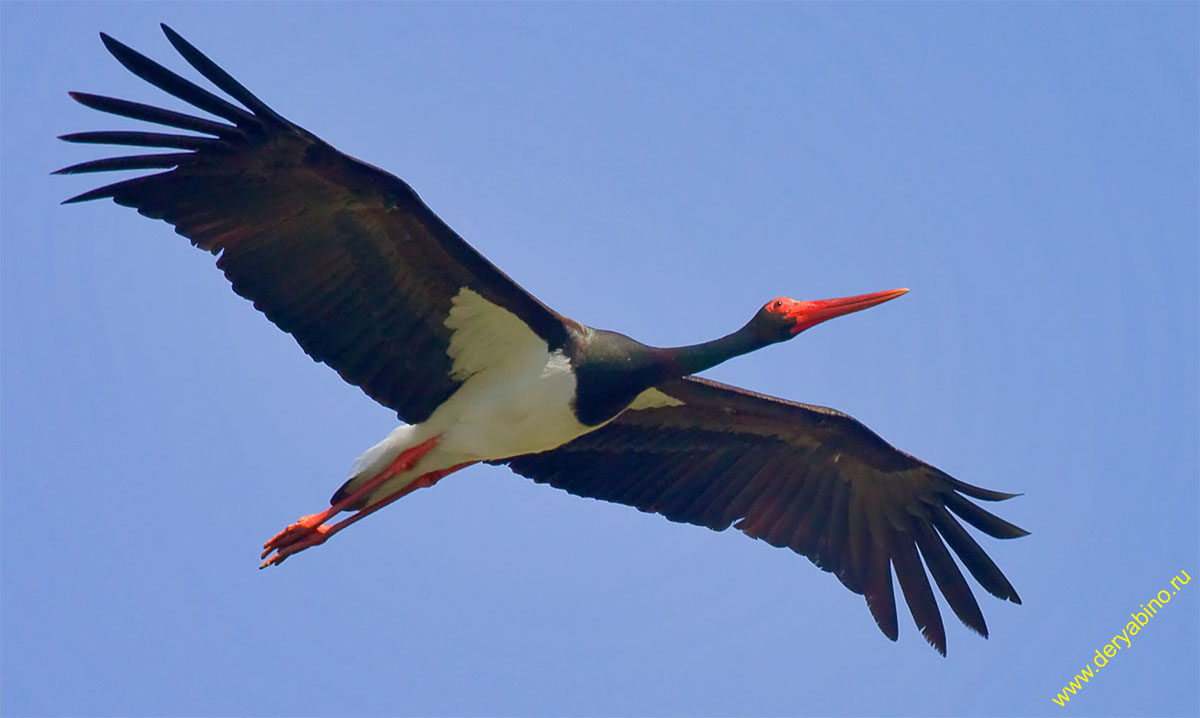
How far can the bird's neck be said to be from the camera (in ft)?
40.3

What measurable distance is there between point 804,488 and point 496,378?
3.18 m

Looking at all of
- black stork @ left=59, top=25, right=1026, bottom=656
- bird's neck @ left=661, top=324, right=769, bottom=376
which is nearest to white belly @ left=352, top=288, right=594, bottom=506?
black stork @ left=59, top=25, right=1026, bottom=656

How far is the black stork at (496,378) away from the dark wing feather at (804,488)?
0.02 metres

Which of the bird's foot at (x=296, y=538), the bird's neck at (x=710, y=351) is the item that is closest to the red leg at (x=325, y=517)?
the bird's foot at (x=296, y=538)

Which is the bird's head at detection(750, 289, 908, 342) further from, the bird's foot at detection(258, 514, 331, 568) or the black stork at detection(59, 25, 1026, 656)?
the bird's foot at detection(258, 514, 331, 568)

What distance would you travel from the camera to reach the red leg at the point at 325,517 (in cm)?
1231

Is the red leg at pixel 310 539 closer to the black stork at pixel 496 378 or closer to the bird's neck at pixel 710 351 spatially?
the black stork at pixel 496 378

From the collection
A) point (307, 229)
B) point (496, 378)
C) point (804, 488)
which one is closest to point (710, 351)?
point (496, 378)

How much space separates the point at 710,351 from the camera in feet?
40.7

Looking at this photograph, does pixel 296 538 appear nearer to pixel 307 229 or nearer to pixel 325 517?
pixel 325 517

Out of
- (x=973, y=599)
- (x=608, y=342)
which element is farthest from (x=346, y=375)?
(x=973, y=599)

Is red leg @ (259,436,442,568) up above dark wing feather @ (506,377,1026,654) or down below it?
above

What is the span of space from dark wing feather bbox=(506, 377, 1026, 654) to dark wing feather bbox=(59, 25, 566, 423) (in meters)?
1.84

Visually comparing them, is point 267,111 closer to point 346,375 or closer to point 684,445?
point 346,375
